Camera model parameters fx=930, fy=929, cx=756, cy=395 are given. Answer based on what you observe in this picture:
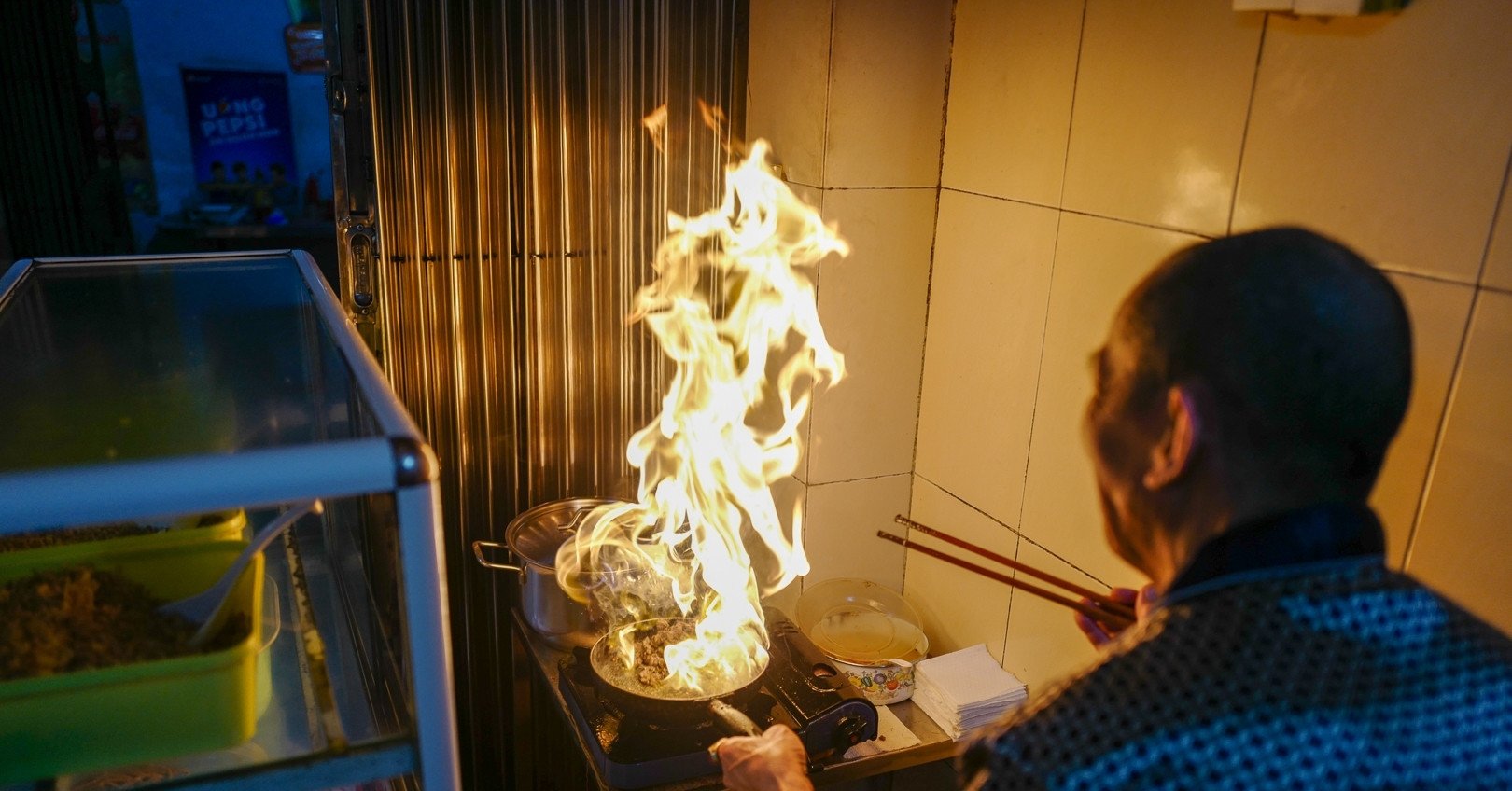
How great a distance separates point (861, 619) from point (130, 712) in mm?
2447

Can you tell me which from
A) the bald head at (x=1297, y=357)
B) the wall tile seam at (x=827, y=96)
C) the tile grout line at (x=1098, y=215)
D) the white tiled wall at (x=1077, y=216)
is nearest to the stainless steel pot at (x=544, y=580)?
the white tiled wall at (x=1077, y=216)

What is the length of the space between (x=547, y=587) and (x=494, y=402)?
0.63 metres

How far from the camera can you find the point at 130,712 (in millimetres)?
995

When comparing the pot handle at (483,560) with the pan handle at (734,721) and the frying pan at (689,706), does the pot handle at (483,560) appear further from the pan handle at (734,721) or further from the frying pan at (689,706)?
the pan handle at (734,721)

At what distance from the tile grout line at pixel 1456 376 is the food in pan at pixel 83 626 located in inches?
77.2

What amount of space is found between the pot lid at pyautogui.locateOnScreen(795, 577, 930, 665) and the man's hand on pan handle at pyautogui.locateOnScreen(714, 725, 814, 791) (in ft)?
2.74

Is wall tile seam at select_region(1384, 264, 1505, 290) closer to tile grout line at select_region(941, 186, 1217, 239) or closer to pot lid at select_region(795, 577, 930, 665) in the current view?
tile grout line at select_region(941, 186, 1217, 239)

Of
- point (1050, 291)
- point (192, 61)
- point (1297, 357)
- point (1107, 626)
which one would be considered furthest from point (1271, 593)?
point (192, 61)

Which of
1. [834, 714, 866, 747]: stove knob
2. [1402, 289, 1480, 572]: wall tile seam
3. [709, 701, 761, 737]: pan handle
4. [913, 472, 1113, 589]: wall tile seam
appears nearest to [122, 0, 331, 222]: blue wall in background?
[913, 472, 1113, 589]: wall tile seam

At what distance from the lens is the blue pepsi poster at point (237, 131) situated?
8.69 metres

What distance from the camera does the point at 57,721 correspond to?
3.19 feet

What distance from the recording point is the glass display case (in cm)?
89

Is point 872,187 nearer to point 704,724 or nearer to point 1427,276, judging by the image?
point 1427,276

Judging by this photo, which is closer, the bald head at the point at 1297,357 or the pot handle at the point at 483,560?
the bald head at the point at 1297,357
